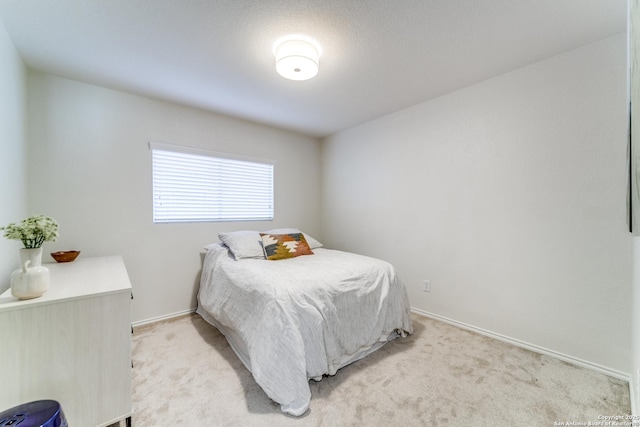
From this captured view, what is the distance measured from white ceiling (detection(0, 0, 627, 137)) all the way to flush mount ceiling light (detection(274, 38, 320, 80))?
0.07m

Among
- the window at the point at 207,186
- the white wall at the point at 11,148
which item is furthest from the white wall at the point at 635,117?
the window at the point at 207,186

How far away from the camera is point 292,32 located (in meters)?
1.73

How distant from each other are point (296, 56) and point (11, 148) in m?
2.06

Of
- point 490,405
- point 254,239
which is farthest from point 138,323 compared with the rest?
point 490,405

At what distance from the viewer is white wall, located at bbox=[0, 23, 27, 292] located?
5.26 feet

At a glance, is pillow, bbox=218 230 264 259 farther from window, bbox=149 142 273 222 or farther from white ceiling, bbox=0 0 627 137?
white ceiling, bbox=0 0 627 137

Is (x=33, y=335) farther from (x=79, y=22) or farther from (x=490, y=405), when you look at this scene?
(x=490, y=405)

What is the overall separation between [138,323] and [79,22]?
8.43 ft

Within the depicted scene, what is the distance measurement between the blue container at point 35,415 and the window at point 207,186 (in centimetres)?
189

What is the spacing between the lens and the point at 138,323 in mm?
2637

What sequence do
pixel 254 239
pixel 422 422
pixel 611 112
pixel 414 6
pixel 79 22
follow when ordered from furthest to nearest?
pixel 254 239 → pixel 611 112 → pixel 79 22 → pixel 414 6 → pixel 422 422

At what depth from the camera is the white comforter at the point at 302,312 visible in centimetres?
155

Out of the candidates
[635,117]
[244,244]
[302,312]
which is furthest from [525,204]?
[244,244]

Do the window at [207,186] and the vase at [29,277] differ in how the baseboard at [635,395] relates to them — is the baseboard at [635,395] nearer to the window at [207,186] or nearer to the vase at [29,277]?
the vase at [29,277]
